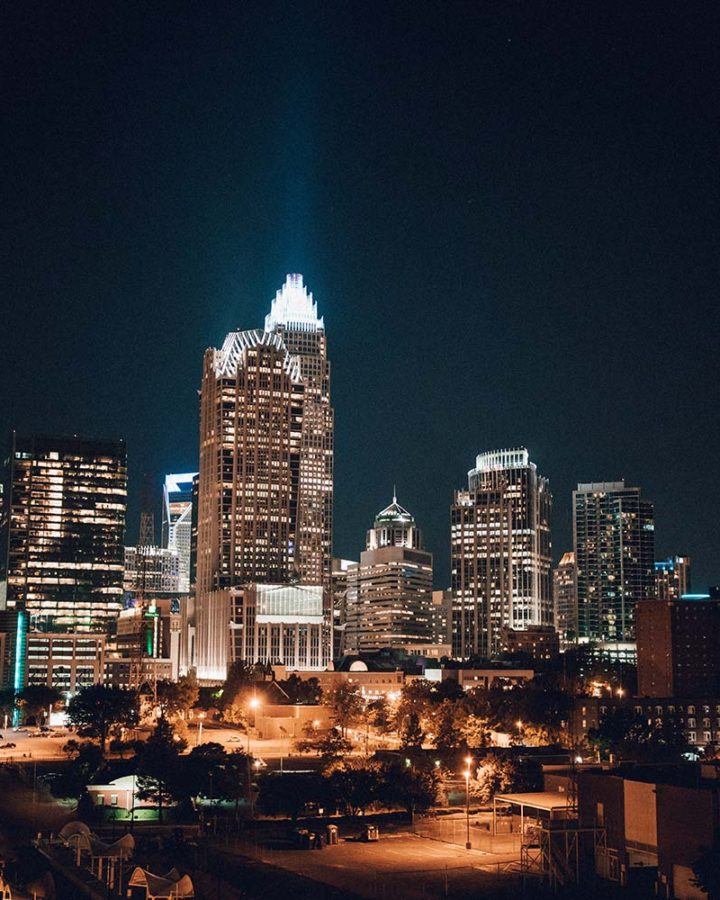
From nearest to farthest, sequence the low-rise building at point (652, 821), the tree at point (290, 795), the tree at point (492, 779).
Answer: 1. the low-rise building at point (652, 821)
2. the tree at point (290, 795)
3. the tree at point (492, 779)

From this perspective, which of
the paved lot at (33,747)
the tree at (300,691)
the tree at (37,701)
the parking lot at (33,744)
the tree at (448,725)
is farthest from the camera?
the tree at (37,701)

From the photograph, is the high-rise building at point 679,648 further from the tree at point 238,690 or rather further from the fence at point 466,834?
the fence at point 466,834

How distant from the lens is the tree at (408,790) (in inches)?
3226

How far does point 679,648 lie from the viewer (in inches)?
6973

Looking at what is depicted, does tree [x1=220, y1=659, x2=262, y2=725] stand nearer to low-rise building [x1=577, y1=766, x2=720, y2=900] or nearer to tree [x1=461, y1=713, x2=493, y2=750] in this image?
tree [x1=461, y1=713, x2=493, y2=750]

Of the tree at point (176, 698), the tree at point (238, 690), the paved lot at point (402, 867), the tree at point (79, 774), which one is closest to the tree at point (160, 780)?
the tree at point (79, 774)

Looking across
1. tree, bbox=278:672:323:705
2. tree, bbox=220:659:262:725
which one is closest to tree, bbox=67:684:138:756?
tree, bbox=220:659:262:725

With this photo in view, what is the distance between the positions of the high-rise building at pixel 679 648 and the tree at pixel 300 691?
147ft

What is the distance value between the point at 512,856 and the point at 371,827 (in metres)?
10.8

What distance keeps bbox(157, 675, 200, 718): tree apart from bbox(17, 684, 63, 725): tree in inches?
779

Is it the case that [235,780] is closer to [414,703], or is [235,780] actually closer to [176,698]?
[414,703]

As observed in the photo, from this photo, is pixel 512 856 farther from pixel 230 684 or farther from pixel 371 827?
pixel 230 684

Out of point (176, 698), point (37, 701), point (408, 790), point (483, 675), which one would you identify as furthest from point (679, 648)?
point (408, 790)

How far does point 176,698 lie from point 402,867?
3207 inches
